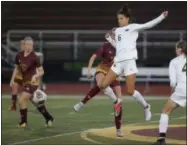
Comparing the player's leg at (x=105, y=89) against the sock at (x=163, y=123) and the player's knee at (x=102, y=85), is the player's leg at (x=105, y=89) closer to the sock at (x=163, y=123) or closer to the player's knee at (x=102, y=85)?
the player's knee at (x=102, y=85)

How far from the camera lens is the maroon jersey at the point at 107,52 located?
368 cm

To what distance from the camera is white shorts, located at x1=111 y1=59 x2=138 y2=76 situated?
3.25 meters

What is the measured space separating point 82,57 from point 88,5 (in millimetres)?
965

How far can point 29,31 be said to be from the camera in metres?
4.64

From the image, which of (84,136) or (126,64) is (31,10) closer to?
(84,136)

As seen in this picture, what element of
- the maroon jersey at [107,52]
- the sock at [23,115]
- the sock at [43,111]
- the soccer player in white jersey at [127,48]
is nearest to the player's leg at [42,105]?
the sock at [43,111]

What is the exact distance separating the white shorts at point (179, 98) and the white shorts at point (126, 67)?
0.31 meters

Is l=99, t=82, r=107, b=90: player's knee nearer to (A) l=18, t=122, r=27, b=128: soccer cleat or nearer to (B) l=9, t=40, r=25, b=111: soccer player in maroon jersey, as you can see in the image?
(B) l=9, t=40, r=25, b=111: soccer player in maroon jersey

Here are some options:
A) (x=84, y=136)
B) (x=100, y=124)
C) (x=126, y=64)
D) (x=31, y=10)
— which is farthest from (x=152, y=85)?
(x=126, y=64)

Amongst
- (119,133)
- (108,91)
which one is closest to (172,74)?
(108,91)

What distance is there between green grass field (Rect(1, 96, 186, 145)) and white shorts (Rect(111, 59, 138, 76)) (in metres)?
0.95

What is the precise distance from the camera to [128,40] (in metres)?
3.31

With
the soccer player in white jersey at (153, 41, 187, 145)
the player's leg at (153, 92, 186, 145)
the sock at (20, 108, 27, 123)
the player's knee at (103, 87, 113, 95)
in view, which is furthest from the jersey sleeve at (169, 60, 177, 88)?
the sock at (20, 108, 27, 123)

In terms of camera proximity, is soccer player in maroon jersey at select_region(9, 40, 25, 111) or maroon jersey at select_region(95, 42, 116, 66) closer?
maroon jersey at select_region(95, 42, 116, 66)
